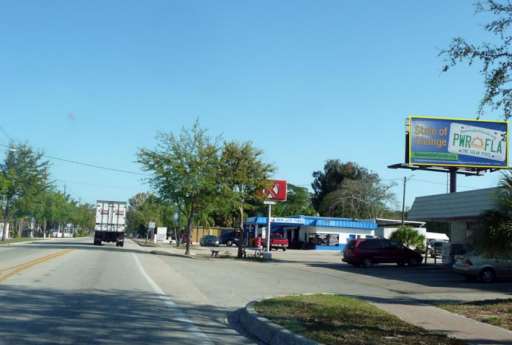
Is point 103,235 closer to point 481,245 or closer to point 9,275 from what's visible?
point 9,275

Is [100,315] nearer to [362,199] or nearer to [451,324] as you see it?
[451,324]

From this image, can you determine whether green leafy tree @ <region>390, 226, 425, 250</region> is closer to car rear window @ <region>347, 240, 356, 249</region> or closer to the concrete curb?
car rear window @ <region>347, 240, 356, 249</region>

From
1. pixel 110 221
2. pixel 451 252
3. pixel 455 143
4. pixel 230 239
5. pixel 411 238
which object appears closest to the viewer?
pixel 451 252

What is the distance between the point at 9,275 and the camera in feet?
60.2

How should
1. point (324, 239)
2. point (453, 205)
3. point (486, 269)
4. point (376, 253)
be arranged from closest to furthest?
1. point (486, 269)
2. point (453, 205)
3. point (376, 253)
4. point (324, 239)

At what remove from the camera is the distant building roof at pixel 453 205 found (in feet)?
88.8

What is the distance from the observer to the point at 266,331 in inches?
397

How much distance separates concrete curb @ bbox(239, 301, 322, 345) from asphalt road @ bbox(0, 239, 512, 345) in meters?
0.33

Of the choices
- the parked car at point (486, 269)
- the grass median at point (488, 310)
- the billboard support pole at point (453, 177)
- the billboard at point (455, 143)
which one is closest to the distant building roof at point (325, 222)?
the billboard support pole at point (453, 177)

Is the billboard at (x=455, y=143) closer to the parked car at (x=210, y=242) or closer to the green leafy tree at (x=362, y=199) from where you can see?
the parked car at (x=210, y=242)

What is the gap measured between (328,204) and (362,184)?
7.18 metres

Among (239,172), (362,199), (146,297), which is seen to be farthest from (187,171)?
(362,199)

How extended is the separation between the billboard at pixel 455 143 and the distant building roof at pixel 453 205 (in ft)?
17.6

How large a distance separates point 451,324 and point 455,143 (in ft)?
96.5
